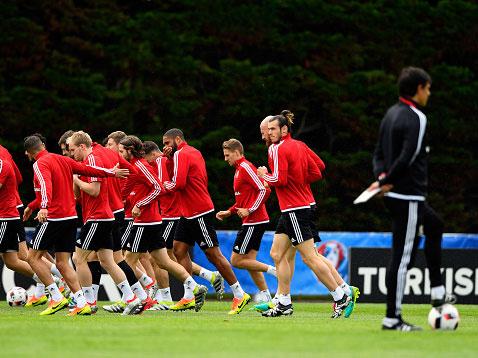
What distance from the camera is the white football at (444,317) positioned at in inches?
477

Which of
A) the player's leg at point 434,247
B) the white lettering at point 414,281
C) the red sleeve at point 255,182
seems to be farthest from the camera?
the white lettering at point 414,281

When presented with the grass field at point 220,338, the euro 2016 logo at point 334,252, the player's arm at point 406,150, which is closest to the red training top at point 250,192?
the grass field at point 220,338

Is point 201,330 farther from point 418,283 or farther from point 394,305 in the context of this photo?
point 418,283

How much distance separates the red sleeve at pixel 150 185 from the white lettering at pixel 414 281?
7.15 meters

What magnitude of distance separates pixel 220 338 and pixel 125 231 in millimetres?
7688

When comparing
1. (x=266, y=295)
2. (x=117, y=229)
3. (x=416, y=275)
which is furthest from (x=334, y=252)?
(x=117, y=229)

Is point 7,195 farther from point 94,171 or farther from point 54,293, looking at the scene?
point 94,171

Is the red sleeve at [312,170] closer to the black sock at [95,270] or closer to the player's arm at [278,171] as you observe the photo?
the player's arm at [278,171]

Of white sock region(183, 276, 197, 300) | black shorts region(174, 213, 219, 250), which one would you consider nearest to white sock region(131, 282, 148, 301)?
white sock region(183, 276, 197, 300)

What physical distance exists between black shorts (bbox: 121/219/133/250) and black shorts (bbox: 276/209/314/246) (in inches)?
130

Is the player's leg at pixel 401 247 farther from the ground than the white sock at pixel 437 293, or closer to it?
farther from the ground

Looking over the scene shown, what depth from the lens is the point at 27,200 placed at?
30.7 meters

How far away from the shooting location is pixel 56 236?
615 inches

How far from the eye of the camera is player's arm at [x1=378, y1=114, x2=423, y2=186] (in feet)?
37.5
